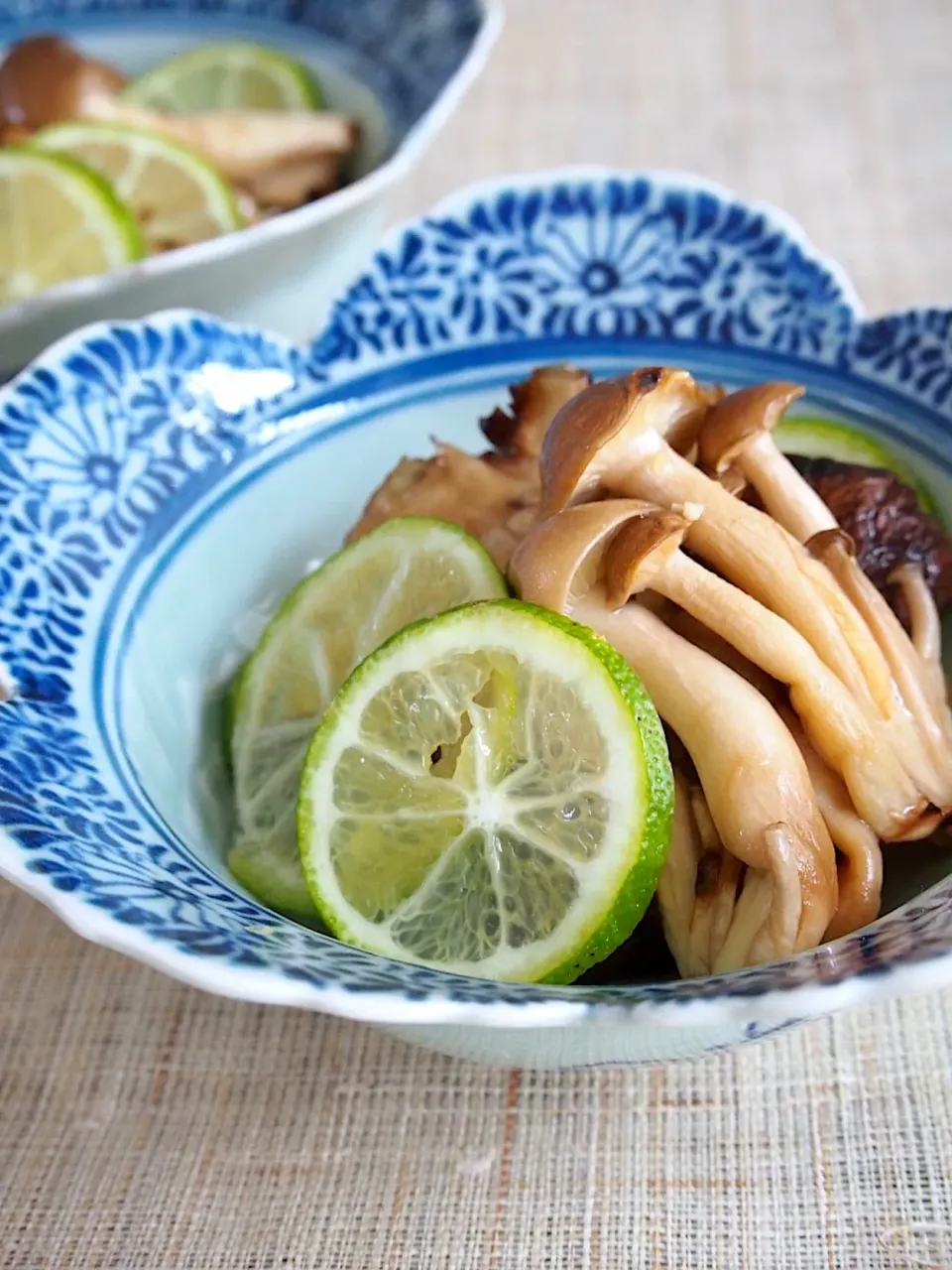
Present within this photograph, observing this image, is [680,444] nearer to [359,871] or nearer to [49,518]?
[359,871]

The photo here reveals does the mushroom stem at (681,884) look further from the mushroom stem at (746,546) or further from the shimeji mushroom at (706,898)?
the mushroom stem at (746,546)

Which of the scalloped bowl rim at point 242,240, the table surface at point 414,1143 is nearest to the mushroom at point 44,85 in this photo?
the scalloped bowl rim at point 242,240

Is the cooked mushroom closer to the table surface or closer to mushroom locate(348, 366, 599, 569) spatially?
mushroom locate(348, 366, 599, 569)

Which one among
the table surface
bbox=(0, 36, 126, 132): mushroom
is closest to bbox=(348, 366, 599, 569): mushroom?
the table surface

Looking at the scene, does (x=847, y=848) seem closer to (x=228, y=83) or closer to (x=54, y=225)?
(x=54, y=225)

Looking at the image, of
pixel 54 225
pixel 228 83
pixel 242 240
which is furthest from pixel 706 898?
pixel 228 83

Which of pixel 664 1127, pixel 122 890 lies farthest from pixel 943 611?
pixel 122 890
